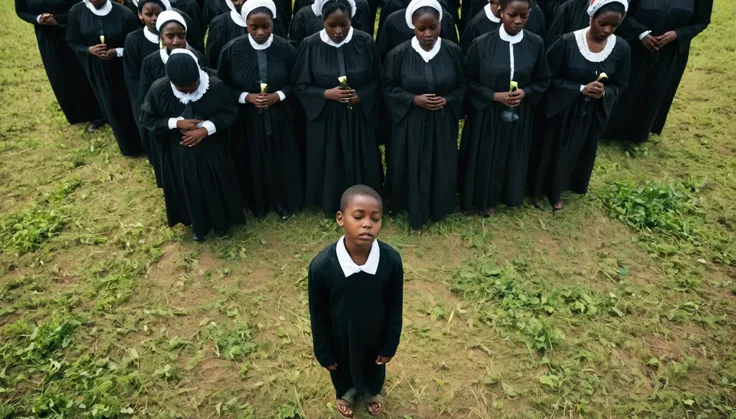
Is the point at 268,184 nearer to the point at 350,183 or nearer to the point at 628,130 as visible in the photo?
the point at 350,183

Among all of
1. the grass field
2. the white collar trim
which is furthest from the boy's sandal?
the white collar trim

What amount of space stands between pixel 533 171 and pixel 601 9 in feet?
5.64

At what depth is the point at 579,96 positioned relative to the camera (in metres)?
4.66

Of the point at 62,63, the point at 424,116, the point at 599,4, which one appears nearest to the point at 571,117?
the point at 599,4

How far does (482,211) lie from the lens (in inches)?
206

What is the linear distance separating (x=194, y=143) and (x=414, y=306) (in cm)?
240

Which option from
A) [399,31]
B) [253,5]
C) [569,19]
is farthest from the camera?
[569,19]

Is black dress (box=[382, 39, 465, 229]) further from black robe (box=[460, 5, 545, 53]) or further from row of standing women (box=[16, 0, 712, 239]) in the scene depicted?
black robe (box=[460, 5, 545, 53])

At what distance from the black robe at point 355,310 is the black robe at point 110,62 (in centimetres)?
463

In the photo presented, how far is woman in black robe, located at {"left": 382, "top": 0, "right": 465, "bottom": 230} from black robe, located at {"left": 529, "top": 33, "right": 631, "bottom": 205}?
0.96m

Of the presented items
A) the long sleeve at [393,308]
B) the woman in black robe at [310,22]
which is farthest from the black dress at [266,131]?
the long sleeve at [393,308]

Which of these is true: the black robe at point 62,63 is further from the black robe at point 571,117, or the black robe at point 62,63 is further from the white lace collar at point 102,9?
the black robe at point 571,117

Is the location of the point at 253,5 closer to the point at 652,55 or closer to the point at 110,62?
the point at 110,62

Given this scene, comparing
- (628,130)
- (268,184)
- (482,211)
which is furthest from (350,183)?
(628,130)
